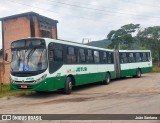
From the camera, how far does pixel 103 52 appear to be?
74.0 ft

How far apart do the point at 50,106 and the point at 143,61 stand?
19716mm

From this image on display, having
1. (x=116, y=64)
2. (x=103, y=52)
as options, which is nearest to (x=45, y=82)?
(x=103, y=52)

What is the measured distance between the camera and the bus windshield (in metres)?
14.4

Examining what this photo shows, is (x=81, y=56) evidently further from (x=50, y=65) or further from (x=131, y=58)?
(x=131, y=58)

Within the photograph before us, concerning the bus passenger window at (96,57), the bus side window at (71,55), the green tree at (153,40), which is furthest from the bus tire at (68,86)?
the green tree at (153,40)

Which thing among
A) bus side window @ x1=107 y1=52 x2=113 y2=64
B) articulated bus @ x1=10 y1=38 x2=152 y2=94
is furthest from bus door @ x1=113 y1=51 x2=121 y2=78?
articulated bus @ x1=10 y1=38 x2=152 y2=94

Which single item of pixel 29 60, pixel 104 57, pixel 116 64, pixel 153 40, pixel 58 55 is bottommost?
pixel 116 64

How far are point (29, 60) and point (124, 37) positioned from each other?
62.3m

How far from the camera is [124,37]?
2958 inches

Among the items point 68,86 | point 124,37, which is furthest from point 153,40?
point 68,86

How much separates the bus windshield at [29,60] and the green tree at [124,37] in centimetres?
5977

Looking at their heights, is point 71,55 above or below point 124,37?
below

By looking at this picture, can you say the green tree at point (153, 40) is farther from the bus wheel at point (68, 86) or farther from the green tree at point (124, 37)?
the bus wheel at point (68, 86)

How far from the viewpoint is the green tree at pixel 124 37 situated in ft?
243
